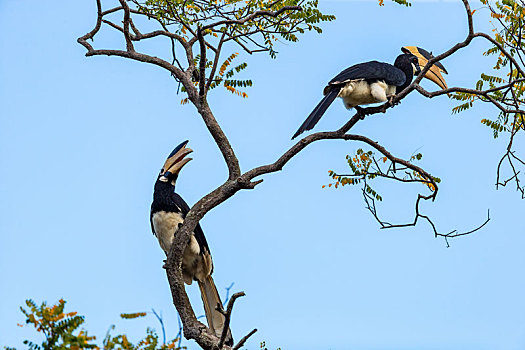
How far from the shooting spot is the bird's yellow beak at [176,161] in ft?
18.8

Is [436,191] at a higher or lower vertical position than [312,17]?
lower

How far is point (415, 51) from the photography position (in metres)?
6.45

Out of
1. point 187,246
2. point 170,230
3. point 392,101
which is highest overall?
point 392,101

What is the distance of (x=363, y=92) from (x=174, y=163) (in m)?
1.63

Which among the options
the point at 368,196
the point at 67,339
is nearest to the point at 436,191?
the point at 368,196

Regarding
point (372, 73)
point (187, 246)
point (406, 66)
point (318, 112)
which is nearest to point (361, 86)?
point (372, 73)

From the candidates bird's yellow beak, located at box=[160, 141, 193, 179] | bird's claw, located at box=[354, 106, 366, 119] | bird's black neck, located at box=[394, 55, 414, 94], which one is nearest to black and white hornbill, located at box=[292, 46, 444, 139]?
bird's claw, located at box=[354, 106, 366, 119]

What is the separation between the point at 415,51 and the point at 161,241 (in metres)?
2.86

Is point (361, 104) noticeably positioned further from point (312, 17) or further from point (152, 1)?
point (152, 1)

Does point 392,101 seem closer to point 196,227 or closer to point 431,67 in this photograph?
point 431,67

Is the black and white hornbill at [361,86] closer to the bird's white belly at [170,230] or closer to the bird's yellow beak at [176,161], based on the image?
the bird's yellow beak at [176,161]

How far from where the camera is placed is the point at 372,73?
545 centimetres

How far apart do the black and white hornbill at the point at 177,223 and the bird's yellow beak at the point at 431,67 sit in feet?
7.35

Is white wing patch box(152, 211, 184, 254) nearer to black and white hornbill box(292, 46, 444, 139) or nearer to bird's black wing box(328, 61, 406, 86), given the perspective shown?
black and white hornbill box(292, 46, 444, 139)
